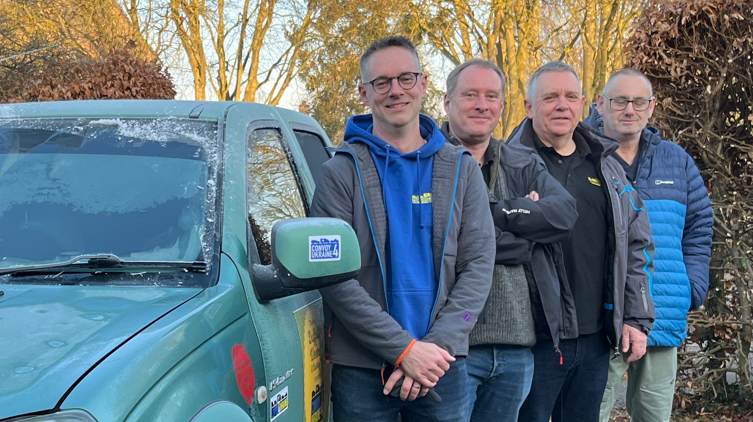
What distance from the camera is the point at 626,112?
149 inches

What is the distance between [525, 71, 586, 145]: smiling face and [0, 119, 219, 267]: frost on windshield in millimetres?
1705

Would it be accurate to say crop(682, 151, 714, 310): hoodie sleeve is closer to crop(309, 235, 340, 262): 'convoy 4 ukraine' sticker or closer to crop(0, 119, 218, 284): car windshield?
crop(309, 235, 340, 262): 'convoy 4 ukraine' sticker

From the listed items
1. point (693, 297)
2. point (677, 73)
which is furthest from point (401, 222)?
point (677, 73)

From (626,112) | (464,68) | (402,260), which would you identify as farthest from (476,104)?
(626,112)

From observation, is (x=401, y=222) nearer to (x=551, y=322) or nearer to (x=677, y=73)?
(x=551, y=322)

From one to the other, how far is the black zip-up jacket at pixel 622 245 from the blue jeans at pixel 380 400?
1126mm

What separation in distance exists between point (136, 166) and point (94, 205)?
187 millimetres

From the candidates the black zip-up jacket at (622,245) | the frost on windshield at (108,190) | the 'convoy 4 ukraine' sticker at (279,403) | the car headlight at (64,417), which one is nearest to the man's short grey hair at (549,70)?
the black zip-up jacket at (622,245)

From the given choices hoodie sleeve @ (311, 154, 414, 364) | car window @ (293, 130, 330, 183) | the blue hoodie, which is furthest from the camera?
car window @ (293, 130, 330, 183)

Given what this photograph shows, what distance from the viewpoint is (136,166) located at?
2318 mm

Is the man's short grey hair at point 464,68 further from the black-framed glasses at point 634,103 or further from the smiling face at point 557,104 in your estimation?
the black-framed glasses at point 634,103

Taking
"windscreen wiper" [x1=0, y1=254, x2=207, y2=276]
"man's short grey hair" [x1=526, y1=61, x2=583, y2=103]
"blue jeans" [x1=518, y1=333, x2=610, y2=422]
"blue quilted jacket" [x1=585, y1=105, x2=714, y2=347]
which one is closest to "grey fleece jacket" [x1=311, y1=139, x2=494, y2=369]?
"windscreen wiper" [x1=0, y1=254, x2=207, y2=276]

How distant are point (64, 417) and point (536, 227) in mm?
1986

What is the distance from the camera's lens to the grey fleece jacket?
7.74 feet
